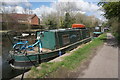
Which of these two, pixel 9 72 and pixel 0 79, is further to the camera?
pixel 9 72

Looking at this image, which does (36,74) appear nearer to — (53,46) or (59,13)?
(53,46)

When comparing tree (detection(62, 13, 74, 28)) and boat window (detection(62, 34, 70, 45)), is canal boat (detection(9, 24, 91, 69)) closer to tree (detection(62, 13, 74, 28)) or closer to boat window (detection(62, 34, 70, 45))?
boat window (detection(62, 34, 70, 45))

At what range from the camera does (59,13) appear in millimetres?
43156

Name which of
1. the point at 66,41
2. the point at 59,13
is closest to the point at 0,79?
the point at 66,41

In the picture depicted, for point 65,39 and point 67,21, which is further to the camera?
point 67,21

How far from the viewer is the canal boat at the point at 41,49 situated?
6.76 meters

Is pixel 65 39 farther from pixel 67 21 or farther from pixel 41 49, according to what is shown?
pixel 67 21

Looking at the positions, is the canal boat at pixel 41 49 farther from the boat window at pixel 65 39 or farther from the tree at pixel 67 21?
the tree at pixel 67 21

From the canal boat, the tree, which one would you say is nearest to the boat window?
the canal boat

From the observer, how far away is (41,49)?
784 centimetres

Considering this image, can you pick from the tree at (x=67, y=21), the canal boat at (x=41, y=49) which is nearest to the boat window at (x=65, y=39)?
the canal boat at (x=41, y=49)

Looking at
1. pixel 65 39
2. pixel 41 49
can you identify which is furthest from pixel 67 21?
pixel 41 49

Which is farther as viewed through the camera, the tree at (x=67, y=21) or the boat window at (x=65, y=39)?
the tree at (x=67, y=21)

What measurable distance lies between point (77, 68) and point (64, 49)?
13.6 ft
